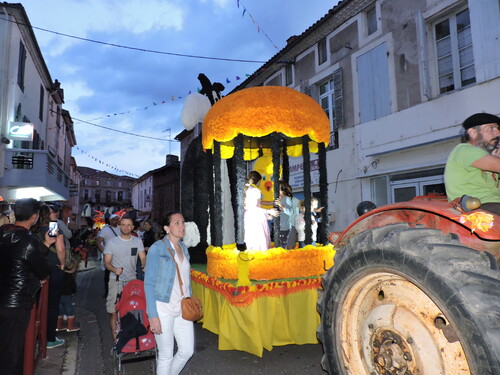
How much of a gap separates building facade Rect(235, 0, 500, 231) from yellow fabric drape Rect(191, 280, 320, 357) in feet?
20.8

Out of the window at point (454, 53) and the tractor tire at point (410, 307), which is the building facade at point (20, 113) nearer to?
the window at point (454, 53)

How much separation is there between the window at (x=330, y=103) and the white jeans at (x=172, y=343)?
1009cm

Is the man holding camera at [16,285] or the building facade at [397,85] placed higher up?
the building facade at [397,85]

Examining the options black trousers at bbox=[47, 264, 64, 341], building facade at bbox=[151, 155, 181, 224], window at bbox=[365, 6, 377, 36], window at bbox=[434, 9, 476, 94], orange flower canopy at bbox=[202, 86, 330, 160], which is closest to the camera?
black trousers at bbox=[47, 264, 64, 341]

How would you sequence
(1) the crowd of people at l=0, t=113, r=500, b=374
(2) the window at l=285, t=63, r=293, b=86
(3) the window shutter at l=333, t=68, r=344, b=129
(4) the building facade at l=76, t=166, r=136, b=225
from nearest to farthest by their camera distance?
(1) the crowd of people at l=0, t=113, r=500, b=374 < (3) the window shutter at l=333, t=68, r=344, b=129 < (2) the window at l=285, t=63, r=293, b=86 < (4) the building facade at l=76, t=166, r=136, b=225

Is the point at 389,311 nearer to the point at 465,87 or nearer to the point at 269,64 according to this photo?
the point at 465,87

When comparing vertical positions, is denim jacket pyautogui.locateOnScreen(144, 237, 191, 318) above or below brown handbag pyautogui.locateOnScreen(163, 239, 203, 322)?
above

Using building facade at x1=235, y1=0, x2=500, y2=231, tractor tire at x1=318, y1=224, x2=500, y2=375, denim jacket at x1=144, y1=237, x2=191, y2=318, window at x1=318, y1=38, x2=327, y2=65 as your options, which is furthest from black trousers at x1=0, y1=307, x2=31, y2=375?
window at x1=318, y1=38, x2=327, y2=65

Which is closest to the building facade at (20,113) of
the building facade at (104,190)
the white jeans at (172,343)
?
the white jeans at (172,343)

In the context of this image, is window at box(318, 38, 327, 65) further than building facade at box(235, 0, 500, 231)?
Yes

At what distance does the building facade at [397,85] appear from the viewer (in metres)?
8.24

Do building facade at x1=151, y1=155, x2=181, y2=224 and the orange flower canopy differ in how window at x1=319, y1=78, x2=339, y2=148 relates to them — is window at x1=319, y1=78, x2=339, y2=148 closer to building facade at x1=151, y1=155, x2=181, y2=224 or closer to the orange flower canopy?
the orange flower canopy

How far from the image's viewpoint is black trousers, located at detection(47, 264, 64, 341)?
4.43 meters

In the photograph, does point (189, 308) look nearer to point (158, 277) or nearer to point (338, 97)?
point (158, 277)
